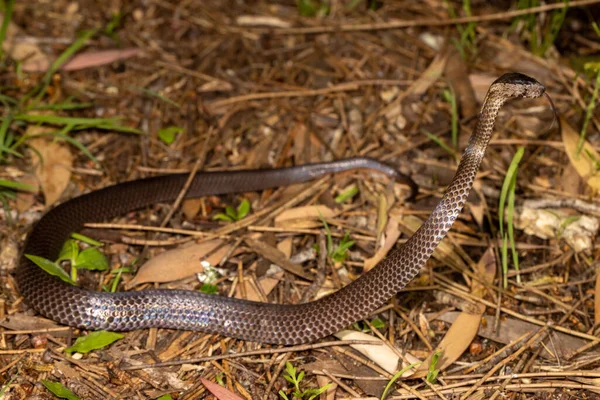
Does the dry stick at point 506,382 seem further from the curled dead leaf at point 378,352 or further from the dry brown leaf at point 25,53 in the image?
the dry brown leaf at point 25,53

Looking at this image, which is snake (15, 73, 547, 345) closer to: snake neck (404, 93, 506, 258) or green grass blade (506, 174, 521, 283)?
snake neck (404, 93, 506, 258)

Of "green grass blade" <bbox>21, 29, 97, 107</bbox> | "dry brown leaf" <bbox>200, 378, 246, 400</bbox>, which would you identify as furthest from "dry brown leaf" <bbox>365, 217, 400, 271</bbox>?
"green grass blade" <bbox>21, 29, 97, 107</bbox>

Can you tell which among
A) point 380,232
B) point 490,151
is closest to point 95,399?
point 380,232

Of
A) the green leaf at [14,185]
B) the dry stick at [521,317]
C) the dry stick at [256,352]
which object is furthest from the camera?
the green leaf at [14,185]

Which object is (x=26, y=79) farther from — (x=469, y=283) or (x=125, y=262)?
(x=469, y=283)

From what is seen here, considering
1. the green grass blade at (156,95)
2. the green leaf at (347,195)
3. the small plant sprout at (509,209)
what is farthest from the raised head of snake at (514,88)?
the green grass blade at (156,95)

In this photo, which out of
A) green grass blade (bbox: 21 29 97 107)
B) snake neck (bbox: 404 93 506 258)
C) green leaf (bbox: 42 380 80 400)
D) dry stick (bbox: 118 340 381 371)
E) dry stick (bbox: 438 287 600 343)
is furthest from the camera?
green grass blade (bbox: 21 29 97 107)

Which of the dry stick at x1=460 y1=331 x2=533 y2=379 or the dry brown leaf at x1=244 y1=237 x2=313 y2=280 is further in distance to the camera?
the dry brown leaf at x1=244 y1=237 x2=313 y2=280
